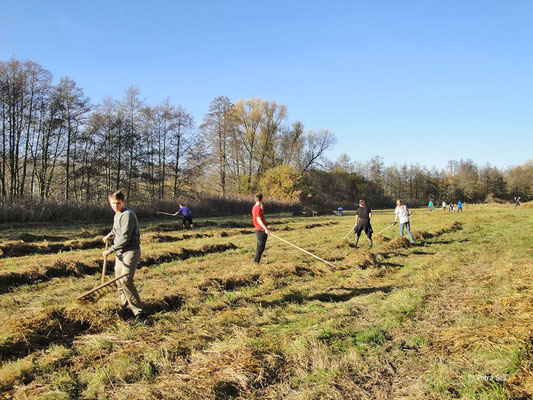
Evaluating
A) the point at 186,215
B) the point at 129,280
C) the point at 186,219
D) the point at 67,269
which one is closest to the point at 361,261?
the point at 129,280

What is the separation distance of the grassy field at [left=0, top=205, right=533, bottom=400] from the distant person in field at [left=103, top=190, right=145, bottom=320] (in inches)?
13.5

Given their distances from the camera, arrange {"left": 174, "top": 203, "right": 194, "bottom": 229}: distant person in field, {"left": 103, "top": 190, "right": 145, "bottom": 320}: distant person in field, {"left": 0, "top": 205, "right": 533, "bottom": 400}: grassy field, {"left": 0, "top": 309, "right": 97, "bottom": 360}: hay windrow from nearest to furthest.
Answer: {"left": 0, "top": 205, "right": 533, "bottom": 400}: grassy field → {"left": 0, "top": 309, "right": 97, "bottom": 360}: hay windrow → {"left": 103, "top": 190, "right": 145, "bottom": 320}: distant person in field → {"left": 174, "top": 203, "right": 194, "bottom": 229}: distant person in field

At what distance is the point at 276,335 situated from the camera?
4.84 m

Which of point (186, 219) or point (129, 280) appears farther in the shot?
point (186, 219)

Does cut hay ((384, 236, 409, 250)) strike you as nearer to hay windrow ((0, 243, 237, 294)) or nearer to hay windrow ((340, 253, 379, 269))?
hay windrow ((340, 253, 379, 269))

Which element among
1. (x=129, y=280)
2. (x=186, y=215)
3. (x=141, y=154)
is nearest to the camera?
(x=129, y=280)

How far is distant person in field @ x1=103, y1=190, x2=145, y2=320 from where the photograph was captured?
5.43 metres

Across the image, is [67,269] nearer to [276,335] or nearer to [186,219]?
[276,335]

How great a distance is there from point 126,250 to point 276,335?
283 centimetres

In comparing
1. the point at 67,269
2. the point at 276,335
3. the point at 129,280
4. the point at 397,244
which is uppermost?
the point at 129,280

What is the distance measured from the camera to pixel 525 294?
5824 millimetres

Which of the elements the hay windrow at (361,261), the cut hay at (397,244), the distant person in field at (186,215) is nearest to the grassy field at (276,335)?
the hay windrow at (361,261)

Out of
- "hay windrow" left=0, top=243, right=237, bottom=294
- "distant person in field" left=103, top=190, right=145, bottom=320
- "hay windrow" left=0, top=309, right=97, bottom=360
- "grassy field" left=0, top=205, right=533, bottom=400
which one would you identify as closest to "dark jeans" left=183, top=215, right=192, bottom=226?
"hay windrow" left=0, top=243, right=237, bottom=294

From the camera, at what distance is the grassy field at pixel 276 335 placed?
3576mm
